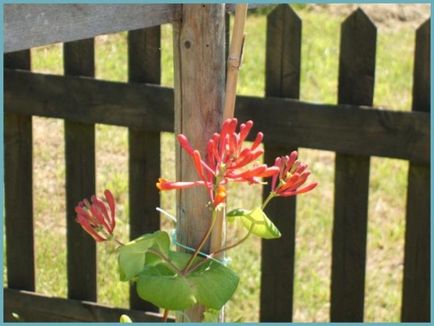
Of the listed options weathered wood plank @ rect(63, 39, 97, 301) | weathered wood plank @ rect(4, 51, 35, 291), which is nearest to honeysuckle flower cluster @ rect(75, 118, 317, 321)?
weathered wood plank @ rect(63, 39, 97, 301)

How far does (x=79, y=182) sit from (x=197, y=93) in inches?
87.0

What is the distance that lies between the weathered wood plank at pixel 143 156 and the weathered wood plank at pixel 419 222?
892mm

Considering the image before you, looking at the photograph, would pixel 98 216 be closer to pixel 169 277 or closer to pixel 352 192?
pixel 169 277

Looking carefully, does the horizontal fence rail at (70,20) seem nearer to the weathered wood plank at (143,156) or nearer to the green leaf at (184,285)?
the green leaf at (184,285)

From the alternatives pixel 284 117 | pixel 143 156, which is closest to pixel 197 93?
pixel 284 117

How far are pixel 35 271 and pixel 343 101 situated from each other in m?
1.42

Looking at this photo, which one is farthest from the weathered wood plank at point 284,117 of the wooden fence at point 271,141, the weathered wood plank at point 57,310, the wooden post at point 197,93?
the wooden post at point 197,93

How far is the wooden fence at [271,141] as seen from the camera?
351 centimetres

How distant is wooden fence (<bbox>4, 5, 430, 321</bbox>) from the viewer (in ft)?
11.5

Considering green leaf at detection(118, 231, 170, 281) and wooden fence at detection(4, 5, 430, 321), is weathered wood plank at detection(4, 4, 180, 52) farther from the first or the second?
wooden fence at detection(4, 5, 430, 321)

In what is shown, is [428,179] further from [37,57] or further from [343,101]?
[37,57]

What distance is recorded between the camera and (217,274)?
1656 millimetres

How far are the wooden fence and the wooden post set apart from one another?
1.73 meters

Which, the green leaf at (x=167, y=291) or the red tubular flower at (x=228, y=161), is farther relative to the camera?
the green leaf at (x=167, y=291)
